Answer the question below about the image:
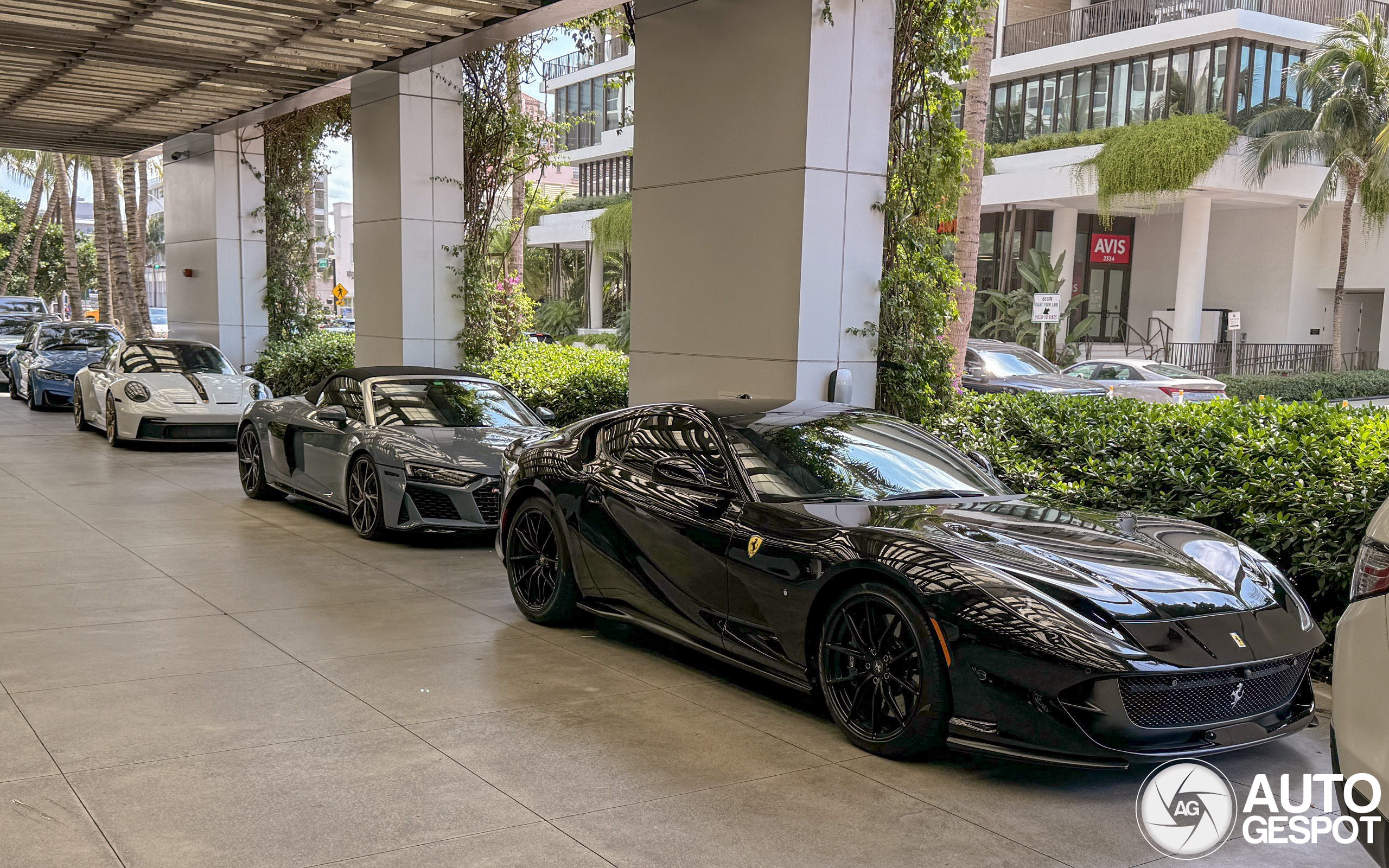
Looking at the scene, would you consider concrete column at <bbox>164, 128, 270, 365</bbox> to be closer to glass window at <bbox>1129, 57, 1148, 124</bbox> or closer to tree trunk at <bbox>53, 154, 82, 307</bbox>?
tree trunk at <bbox>53, 154, 82, 307</bbox>

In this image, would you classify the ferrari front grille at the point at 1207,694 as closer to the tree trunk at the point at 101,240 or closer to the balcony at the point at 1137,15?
the tree trunk at the point at 101,240

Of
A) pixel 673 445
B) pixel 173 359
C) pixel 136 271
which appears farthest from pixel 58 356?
pixel 673 445

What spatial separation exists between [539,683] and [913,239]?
18.8 ft

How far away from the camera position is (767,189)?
9.46 meters

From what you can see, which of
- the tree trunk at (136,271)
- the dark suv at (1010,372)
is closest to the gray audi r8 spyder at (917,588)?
the dark suv at (1010,372)

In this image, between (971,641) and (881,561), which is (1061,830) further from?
(881,561)

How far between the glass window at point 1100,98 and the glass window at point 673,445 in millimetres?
33747

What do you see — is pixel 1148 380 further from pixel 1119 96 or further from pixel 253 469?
pixel 253 469

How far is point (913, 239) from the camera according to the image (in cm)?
1000

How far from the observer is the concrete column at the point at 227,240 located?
2181 centimetres

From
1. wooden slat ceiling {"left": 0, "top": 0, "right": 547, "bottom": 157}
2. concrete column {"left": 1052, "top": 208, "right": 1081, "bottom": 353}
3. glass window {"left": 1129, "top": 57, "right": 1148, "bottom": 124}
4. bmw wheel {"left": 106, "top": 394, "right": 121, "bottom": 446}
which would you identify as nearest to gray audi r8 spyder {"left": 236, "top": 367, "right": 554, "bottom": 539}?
wooden slat ceiling {"left": 0, "top": 0, "right": 547, "bottom": 157}

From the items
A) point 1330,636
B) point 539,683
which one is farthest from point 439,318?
point 1330,636

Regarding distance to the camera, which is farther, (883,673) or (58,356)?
(58,356)

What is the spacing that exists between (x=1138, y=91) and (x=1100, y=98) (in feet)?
4.39
